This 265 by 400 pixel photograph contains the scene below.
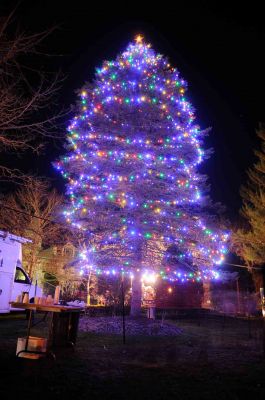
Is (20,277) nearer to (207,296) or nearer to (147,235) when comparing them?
(147,235)

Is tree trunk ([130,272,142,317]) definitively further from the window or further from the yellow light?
the yellow light

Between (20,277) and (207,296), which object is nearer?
(20,277)

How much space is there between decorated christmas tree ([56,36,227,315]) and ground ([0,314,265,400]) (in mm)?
4696

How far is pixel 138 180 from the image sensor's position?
1429cm

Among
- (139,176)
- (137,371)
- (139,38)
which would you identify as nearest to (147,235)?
→ (139,176)

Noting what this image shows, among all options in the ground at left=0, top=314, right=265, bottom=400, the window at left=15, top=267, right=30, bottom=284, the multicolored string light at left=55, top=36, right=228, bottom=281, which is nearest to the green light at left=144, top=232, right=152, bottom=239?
the multicolored string light at left=55, top=36, right=228, bottom=281

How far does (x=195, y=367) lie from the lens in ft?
23.2

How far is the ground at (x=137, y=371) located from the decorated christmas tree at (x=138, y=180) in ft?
15.4

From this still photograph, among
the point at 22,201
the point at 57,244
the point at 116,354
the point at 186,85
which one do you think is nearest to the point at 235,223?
the point at 57,244

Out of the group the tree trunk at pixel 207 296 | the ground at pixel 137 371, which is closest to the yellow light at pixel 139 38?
the ground at pixel 137 371

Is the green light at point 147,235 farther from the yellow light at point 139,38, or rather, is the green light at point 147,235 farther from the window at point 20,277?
the yellow light at point 139,38

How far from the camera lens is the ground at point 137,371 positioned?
5.24m

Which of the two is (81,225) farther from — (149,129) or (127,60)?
(127,60)

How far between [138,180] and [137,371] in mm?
8661
